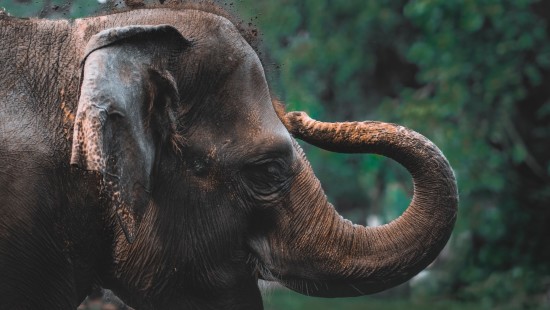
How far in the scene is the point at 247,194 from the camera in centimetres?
330

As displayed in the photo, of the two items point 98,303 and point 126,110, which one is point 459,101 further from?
point 126,110

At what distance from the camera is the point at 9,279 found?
9.94 ft

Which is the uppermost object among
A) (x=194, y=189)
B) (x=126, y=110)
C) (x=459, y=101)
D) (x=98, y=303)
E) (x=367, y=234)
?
(x=126, y=110)

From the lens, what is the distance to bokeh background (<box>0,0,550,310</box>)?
11195mm

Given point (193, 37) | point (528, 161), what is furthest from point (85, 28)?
point (528, 161)

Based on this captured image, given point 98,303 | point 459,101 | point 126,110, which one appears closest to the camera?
point 126,110

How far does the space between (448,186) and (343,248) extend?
35 cm

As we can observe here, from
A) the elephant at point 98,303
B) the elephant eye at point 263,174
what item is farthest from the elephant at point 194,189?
the elephant at point 98,303

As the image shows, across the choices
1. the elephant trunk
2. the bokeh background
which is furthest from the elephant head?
the bokeh background

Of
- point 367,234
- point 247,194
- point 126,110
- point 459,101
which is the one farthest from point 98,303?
point 459,101

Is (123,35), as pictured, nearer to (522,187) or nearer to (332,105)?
(522,187)

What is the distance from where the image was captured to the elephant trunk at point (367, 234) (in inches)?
127

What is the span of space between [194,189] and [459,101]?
8.09 meters

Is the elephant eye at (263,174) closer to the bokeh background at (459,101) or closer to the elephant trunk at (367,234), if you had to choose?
the elephant trunk at (367,234)
